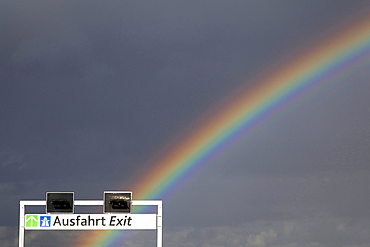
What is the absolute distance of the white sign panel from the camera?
33.1 m

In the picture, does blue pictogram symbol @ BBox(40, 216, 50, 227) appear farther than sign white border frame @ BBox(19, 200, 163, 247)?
Yes

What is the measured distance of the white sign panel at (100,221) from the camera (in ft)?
109

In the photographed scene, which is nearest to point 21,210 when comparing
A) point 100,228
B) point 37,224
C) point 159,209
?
point 37,224

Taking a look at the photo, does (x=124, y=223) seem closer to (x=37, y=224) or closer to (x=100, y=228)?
(x=100, y=228)

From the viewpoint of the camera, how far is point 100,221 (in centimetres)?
3312

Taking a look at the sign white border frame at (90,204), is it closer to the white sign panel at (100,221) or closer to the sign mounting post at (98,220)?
the sign mounting post at (98,220)

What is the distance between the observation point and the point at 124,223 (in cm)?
3312

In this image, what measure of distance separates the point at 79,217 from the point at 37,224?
190 centimetres

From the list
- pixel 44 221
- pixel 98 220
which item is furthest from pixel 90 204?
pixel 44 221

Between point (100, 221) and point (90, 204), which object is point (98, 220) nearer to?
point (100, 221)

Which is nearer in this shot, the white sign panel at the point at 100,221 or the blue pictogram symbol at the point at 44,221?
the white sign panel at the point at 100,221

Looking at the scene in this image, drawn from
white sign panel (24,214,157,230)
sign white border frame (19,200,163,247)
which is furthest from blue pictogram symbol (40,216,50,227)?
sign white border frame (19,200,163,247)

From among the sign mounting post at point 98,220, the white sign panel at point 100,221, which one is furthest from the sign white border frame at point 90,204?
the white sign panel at point 100,221

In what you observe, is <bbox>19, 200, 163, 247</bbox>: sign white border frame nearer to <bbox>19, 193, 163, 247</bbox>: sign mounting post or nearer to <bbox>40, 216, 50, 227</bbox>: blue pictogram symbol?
<bbox>19, 193, 163, 247</bbox>: sign mounting post
